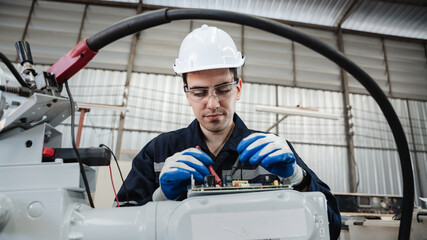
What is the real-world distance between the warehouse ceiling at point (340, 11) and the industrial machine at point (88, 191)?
4.82 meters

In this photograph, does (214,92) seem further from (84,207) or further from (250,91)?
(250,91)

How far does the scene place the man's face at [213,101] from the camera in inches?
38.3

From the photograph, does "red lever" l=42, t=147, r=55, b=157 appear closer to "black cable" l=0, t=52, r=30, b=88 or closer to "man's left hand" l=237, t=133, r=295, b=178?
"black cable" l=0, t=52, r=30, b=88

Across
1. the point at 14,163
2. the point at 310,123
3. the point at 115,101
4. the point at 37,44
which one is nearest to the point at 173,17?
the point at 14,163

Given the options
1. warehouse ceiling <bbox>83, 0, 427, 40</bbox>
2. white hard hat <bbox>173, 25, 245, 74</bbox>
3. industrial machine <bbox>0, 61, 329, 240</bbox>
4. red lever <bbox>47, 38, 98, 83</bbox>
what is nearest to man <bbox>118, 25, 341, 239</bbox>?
white hard hat <bbox>173, 25, 245, 74</bbox>

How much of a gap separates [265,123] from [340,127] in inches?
53.9

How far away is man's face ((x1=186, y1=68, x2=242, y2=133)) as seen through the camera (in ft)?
3.19

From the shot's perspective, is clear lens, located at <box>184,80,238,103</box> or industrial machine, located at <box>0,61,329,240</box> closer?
industrial machine, located at <box>0,61,329,240</box>

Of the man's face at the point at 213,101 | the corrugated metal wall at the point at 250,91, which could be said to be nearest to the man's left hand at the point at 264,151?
the man's face at the point at 213,101

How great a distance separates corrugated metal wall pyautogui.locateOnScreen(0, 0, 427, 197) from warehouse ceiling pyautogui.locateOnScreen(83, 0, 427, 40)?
0.40 m

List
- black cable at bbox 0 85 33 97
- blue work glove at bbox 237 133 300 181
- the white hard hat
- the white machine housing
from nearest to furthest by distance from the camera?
the white machine housing < black cable at bbox 0 85 33 97 < blue work glove at bbox 237 133 300 181 < the white hard hat

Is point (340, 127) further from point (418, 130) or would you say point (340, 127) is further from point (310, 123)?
point (418, 130)

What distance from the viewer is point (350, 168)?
4.88 meters

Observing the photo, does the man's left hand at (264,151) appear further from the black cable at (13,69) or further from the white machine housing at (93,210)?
the black cable at (13,69)
